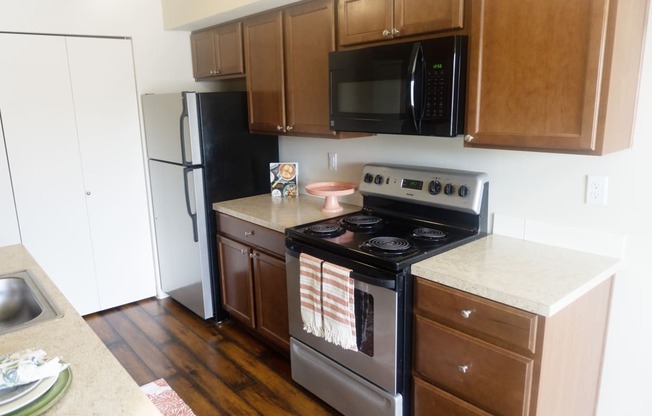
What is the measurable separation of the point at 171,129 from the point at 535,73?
2.28 m

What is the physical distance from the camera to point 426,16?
193 centimetres

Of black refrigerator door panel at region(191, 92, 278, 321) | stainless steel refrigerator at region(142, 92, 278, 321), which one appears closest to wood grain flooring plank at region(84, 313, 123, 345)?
stainless steel refrigerator at region(142, 92, 278, 321)

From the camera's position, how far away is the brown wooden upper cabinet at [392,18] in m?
1.87

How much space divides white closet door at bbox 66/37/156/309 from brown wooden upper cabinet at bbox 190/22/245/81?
1.55ft

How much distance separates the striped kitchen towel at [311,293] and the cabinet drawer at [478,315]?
0.48m

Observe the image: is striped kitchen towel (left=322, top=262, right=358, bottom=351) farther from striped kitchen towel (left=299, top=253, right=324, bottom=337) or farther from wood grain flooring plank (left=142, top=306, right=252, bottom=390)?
wood grain flooring plank (left=142, top=306, right=252, bottom=390)

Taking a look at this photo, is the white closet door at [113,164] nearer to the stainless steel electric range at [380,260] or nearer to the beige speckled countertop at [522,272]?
the stainless steel electric range at [380,260]

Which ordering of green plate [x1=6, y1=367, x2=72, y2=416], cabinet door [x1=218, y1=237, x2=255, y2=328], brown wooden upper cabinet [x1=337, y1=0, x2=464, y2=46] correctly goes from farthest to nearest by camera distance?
cabinet door [x1=218, y1=237, x2=255, y2=328] < brown wooden upper cabinet [x1=337, y1=0, x2=464, y2=46] < green plate [x1=6, y1=367, x2=72, y2=416]

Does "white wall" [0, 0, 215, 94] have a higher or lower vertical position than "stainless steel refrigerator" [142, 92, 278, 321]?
higher

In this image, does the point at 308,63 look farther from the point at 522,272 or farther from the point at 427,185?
the point at 522,272

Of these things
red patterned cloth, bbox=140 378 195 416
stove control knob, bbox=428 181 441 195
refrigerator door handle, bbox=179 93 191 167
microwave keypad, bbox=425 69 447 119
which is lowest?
red patterned cloth, bbox=140 378 195 416

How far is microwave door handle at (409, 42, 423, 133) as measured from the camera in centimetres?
192

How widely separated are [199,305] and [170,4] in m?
2.12

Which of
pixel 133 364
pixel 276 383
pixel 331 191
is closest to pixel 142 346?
pixel 133 364
